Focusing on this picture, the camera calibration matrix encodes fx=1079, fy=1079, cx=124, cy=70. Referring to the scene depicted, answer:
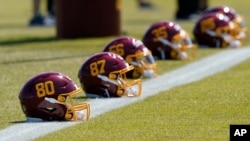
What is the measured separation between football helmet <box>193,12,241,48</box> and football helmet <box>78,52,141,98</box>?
5.71 m

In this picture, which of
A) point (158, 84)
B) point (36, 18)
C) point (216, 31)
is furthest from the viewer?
point (36, 18)

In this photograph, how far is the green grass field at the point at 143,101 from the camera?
9023mm

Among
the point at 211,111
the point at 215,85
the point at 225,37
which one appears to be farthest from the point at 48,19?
the point at 211,111

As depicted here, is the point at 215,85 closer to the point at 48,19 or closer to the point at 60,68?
the point at 60,68

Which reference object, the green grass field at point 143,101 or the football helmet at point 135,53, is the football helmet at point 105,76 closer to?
the green grass field at point 143,101

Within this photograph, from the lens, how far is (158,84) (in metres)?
12.8

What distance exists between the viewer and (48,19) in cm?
2388

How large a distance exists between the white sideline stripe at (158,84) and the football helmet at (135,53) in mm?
173

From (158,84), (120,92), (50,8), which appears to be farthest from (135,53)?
(50,8)

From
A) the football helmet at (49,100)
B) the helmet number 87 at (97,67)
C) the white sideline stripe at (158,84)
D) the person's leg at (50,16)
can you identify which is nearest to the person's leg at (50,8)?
the person's leg at (50,16)

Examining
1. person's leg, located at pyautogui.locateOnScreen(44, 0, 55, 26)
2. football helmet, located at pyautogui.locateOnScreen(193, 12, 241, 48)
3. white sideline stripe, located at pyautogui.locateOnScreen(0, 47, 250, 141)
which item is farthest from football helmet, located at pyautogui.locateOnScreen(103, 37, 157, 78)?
person's leg, located at pyautogui.locateOnScreen(44, 0, 55, 26)

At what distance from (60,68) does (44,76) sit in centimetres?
462

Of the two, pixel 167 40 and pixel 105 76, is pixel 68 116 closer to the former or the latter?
pixel 105 76

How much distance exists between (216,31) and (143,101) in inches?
240
